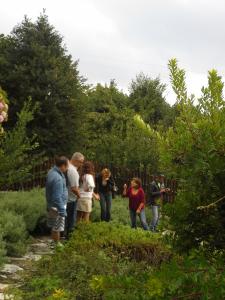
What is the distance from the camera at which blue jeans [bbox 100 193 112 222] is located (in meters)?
12.0

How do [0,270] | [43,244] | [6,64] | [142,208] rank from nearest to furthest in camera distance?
[0,270], [43,244], [142,208], [6,64]

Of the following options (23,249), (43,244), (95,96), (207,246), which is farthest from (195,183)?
(95,96)

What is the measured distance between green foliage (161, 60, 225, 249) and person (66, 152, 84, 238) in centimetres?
711

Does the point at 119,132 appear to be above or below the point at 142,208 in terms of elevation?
above

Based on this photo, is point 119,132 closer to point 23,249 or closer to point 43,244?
point 43,244

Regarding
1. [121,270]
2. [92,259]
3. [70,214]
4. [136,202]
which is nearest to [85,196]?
[70,214]

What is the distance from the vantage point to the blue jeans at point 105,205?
39.3 ft

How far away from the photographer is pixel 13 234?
8.29 meters

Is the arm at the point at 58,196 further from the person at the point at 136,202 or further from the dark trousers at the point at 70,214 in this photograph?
the person at the point at 136,202

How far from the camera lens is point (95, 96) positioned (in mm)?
32938

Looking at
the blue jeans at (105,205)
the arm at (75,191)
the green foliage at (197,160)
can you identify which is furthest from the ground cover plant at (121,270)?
the blue jeans at (105,205)

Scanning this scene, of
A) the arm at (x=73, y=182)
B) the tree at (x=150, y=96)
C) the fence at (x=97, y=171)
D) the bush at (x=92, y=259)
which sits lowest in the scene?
the bush at (x=92, y=259)

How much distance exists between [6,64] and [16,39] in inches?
39.7

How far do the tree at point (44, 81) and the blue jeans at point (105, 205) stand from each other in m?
6.15
